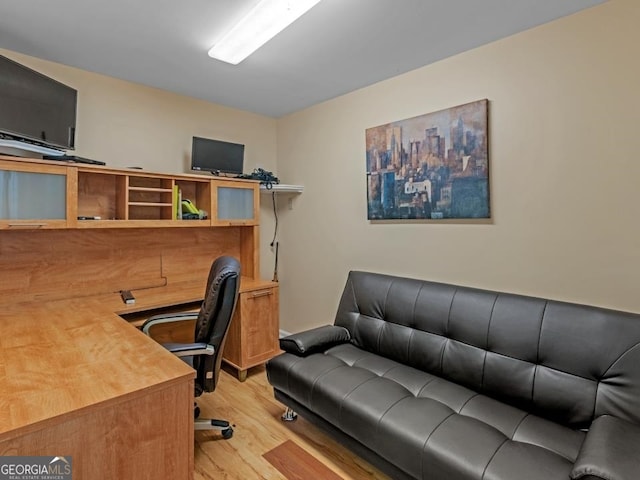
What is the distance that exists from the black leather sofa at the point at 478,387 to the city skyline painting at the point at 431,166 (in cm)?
56

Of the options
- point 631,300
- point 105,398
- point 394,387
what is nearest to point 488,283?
point 631,300

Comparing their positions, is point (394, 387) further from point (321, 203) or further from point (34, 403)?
point (321, 203)

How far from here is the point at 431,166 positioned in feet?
7.92

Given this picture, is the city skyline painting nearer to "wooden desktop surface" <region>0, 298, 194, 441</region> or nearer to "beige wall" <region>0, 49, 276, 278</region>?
"beige wall" <region>0, 49, 276, 278</region>

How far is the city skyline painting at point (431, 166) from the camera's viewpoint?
2.20 m

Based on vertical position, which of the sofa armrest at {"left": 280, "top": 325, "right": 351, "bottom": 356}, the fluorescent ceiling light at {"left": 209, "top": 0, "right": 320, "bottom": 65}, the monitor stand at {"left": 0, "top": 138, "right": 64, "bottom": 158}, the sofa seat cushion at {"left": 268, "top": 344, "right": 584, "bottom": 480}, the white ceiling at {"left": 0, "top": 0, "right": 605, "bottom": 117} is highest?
the white ceiling at {"left": 0, "top": 0, "right": 605, "bottom": 117}

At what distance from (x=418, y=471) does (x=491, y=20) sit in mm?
2263

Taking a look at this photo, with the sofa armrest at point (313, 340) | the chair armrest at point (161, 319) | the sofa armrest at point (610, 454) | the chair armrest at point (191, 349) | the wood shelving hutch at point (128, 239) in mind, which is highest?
the wood shelving hutch at point (128, 239)

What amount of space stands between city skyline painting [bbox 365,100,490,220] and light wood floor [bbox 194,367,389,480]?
5.24ft

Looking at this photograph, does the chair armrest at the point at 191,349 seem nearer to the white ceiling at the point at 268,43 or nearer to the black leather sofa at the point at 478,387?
the black leather sofa at the point at 478,387

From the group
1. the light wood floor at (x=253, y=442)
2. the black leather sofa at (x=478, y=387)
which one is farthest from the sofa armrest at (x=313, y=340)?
the light wood floor at (x=253, y=442)

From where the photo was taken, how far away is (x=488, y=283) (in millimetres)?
2223

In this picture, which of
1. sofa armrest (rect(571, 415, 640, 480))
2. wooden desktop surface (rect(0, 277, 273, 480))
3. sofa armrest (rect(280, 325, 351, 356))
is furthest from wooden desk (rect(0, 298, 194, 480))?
sofa armrest (rect(571, 415, 640, 480))

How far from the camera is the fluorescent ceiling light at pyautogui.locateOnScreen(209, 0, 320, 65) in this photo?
1.66 metres
